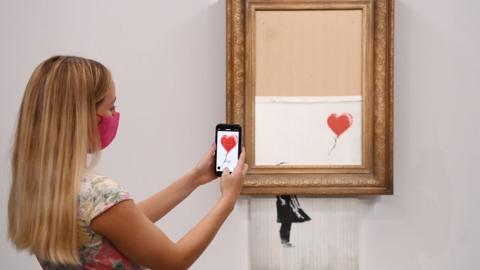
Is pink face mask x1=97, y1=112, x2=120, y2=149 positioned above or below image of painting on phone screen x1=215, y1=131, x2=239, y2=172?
above

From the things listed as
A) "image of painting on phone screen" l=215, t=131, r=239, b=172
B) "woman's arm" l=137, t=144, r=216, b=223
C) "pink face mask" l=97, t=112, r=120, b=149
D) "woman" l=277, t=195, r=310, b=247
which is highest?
"pink face mask" l=97, t=112, r=120, b=149

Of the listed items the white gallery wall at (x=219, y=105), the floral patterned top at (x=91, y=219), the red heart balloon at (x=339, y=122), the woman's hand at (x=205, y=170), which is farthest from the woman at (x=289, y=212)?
the floral patterned top at (x=91, y=219)

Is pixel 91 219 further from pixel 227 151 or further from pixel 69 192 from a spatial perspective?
pixel 227 151

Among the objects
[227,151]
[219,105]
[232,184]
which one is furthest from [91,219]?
[219,105]

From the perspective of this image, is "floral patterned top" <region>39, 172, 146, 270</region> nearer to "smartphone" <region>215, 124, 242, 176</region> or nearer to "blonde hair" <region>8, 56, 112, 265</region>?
"blonde hair" <region>8, 56, 112, 265</region>

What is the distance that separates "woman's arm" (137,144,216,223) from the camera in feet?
3.82

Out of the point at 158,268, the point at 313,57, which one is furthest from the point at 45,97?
the point at 313,57

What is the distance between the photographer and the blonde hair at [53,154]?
2.80 ft

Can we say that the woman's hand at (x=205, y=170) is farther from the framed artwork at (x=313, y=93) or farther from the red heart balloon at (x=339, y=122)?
the red heart balloon at (x=339, y=122)

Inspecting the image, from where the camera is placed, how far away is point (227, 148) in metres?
1.19

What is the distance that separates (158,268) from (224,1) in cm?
78

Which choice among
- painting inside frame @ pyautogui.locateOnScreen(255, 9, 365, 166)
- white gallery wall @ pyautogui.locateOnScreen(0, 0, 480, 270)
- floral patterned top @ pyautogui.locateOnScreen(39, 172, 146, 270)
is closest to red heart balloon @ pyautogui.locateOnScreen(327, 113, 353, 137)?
painting inside frame @ pyautogui.locateOnScreen(255, 9, 365, 166)

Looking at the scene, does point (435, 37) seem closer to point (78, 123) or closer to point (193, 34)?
point (193, 34)

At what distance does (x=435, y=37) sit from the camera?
1.46 m
